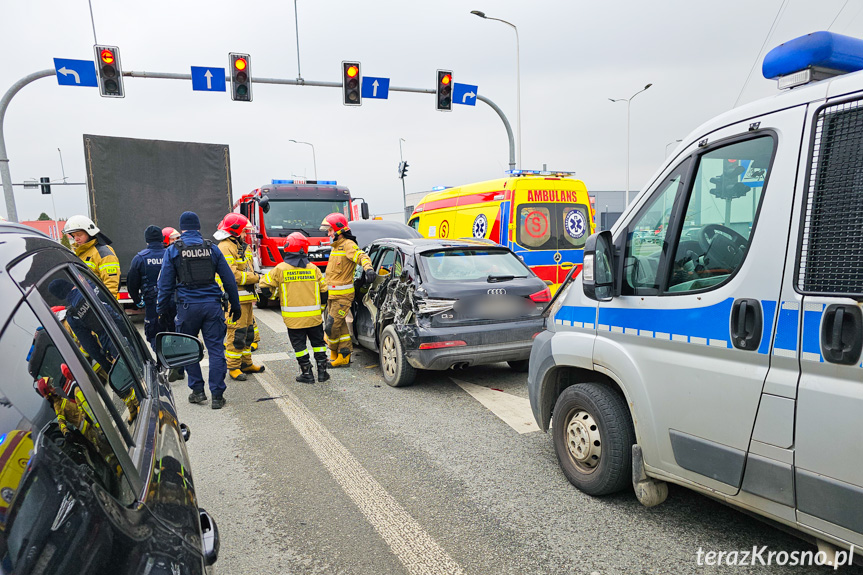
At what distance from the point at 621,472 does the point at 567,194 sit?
7.29m

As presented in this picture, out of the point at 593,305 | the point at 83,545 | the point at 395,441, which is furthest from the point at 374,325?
the point at 83,545

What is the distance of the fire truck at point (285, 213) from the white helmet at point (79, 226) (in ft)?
18.1

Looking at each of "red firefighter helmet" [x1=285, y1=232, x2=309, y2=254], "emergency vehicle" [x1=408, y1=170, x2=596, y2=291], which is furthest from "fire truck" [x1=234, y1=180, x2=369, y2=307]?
"red firefighter helmet" [x1=285, y1=232, x2=309, y2=254]

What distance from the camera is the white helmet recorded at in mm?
6578

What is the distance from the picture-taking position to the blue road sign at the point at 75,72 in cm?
1242

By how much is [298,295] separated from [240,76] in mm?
9717

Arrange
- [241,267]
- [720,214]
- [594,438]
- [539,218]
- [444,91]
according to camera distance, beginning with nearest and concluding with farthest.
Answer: [720,214], [594,438], [241,267], [539,218], [444,91]

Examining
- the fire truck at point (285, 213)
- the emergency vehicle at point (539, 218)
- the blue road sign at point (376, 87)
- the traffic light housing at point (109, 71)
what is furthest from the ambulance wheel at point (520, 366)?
the traffic light housing at point (109, 71)

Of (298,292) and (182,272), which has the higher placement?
(182,272)

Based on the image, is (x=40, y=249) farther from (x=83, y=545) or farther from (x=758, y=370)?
(x=758, y=370)

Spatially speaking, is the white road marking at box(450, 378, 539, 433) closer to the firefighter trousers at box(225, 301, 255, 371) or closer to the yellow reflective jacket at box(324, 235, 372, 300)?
the yellow reflective jacket at box(324, 235, 372, 300)

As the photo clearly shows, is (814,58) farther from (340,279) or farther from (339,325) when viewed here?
(339,325)

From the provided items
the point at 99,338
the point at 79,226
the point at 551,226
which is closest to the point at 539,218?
the point at 551,226

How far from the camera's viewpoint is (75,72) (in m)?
12.6
